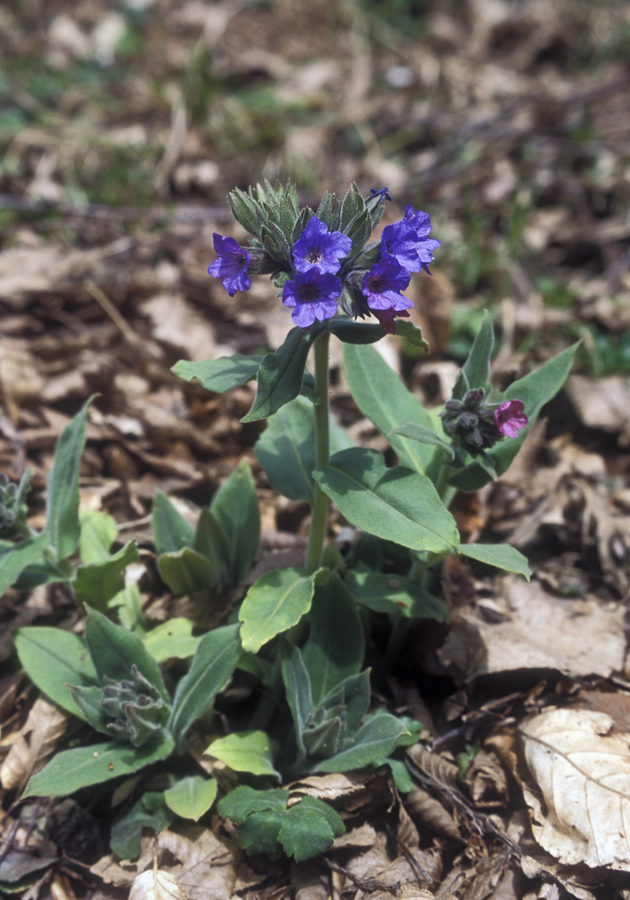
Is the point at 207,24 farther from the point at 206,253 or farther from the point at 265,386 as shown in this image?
the point at 265,386

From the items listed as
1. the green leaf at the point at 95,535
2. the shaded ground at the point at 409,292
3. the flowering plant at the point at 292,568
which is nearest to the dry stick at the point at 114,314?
the shaded ground at the point at 409,292

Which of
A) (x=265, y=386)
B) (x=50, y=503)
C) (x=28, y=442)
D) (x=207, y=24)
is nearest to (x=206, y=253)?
(x=28, y=442)

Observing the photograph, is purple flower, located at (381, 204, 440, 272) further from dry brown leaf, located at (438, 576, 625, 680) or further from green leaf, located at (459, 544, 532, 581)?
dry brown leaf, located at (438, 576, 625, 680)

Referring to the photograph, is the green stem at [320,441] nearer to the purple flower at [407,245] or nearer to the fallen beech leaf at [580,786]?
the purple flower at [407,245]

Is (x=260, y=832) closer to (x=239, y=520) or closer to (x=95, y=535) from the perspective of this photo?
(x=239, y=520)

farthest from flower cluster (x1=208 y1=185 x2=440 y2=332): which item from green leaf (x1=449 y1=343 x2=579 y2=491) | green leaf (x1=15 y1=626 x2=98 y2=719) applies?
green leaf (x1=15 y1=626 x2=98 y2=719)
